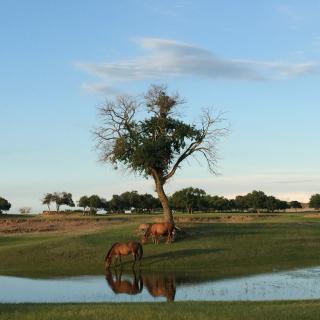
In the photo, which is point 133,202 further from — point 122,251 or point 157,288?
point 157,288

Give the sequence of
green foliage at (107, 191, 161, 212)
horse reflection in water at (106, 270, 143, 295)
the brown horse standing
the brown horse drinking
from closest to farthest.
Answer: horse reflection in water at (106, 270, 143, 295), the brown horse drinking, the brown horse standing, green foliage at (107, 191, 161, 212)

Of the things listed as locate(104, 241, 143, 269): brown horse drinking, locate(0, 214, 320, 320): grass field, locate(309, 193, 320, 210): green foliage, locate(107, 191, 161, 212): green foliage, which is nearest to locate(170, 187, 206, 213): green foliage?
locate(107, 191, 161, 212): green foliage

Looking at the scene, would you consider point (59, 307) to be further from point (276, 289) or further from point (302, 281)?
point (302, 281)

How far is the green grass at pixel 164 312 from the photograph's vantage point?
1498cm

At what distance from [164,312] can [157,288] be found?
11.5 metres

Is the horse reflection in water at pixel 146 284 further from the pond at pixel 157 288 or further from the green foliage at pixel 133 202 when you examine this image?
the green foliage at pixel 133 202

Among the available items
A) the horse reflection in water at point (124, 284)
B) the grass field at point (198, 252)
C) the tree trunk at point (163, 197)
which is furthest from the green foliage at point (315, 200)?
the horse reflection in water at point (124, 284)

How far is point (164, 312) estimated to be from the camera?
51.4 ft

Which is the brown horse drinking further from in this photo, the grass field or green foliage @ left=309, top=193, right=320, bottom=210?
green foliage @ left=309, top=193, right=320, bottom=210

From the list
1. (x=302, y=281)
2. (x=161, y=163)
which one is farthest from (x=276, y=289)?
(x=161, y=163)

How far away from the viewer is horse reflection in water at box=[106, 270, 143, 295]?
87.7 feet

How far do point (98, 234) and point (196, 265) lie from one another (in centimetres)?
1255

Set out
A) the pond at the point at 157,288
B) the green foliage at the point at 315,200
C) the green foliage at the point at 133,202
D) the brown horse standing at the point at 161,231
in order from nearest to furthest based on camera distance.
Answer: the pond at the point at 157,288, the brown horse standing at the point at 161,231, the green foliage at the point at 133,202, the green foliage at the point at 315,200

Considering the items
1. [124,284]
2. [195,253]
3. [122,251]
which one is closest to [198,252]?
[195,253]
